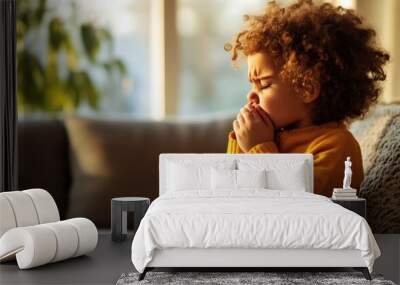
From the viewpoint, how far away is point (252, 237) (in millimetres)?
3941

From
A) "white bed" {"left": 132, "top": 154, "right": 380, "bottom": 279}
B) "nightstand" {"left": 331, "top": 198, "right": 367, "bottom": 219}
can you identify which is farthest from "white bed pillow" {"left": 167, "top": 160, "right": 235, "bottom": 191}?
"white bed" {"left": 132, "top": 154, "right": 380, "bottom": 279}

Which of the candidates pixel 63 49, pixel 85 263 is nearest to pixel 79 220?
pixel 85 263

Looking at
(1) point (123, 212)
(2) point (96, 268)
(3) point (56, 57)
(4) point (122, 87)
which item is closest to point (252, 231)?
(2) point (96, 268)

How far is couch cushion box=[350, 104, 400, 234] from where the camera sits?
5.28 metres

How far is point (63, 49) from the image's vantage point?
6027mm

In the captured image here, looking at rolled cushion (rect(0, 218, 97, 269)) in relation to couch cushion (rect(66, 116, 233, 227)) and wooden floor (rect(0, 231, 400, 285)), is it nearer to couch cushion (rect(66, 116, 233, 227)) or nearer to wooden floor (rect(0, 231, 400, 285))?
wooden floor (rect(0, 231, 400, 285))

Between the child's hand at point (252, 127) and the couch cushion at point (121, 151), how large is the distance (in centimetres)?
16

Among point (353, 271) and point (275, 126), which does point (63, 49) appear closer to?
point (275, 126)

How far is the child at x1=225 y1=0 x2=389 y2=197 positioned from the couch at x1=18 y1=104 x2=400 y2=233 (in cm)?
22

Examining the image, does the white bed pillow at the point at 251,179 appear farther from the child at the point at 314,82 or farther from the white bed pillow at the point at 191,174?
the child at the point at 314,82

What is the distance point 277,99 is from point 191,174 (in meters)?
0.91

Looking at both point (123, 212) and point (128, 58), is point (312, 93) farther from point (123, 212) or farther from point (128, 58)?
point (123, 212)

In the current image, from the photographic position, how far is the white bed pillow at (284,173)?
17.0 ft

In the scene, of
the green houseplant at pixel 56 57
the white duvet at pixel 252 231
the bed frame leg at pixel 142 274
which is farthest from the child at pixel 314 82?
the bed frame leg at pixel 142 274
